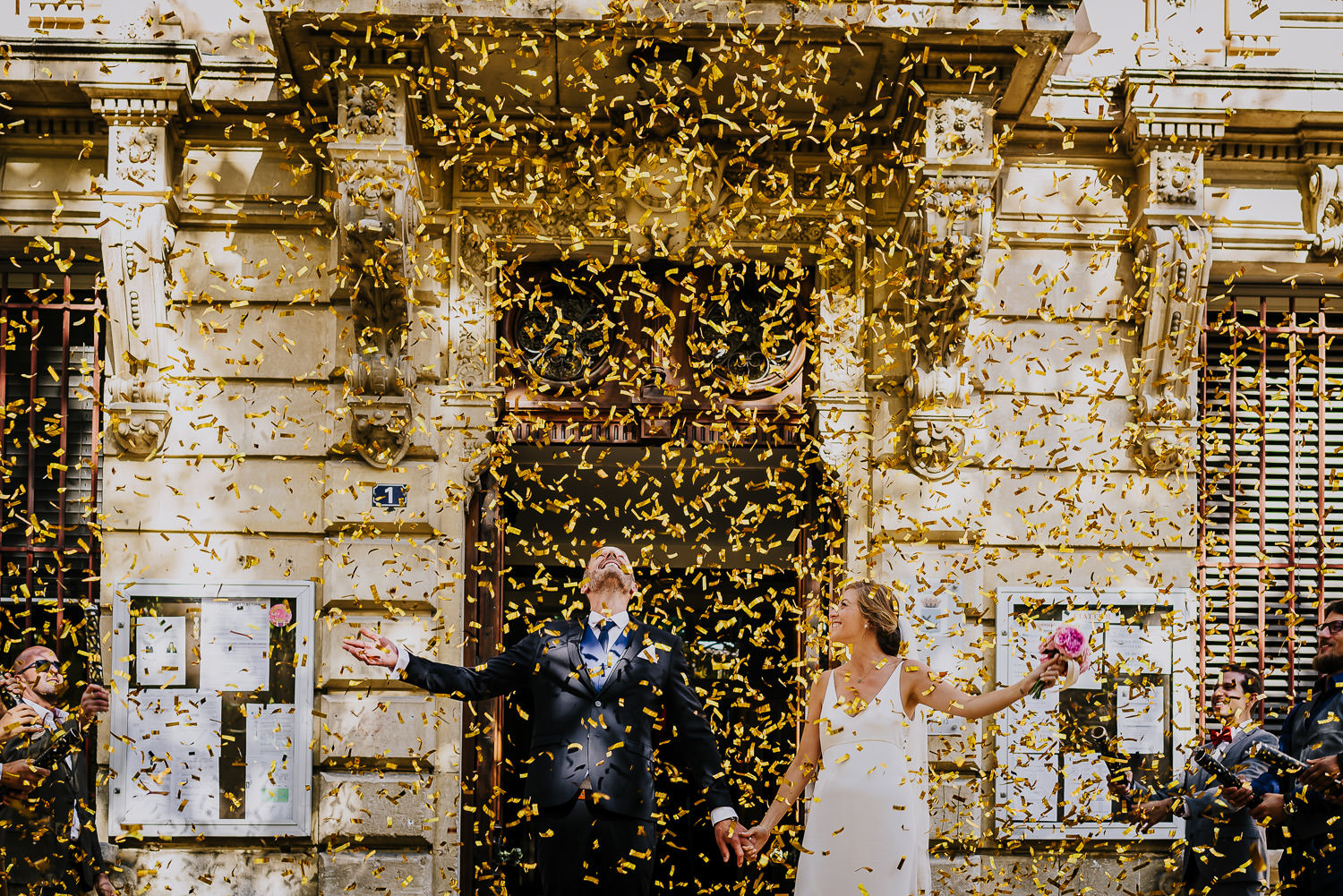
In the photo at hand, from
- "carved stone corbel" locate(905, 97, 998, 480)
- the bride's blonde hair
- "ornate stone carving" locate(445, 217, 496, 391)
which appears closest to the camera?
the bride's blonde hair

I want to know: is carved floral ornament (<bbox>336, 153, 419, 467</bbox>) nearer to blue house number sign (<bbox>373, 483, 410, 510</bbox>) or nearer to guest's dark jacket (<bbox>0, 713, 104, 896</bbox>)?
blue house number sign (<bbox>373, 483, 410, 510</bbox>)

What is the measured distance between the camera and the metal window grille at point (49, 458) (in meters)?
7.30

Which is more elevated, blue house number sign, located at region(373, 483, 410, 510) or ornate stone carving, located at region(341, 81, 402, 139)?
ornate stone carving, located at region(341, 81, 402, 139)

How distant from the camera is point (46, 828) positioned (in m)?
6.26

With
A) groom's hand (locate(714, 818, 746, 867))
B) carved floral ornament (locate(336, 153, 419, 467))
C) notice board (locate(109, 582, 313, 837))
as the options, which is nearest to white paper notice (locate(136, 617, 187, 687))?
notice board (locate(109, 582, 313, 837))

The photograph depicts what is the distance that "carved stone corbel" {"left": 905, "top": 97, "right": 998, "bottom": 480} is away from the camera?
22.4 feet

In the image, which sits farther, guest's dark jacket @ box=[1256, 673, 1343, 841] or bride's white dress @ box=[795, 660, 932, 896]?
guest's dark jacket @ box=[1256, 673, 1343, 841]

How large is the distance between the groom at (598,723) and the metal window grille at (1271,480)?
3.55 m

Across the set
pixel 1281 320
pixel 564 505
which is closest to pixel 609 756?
pixel 564 505

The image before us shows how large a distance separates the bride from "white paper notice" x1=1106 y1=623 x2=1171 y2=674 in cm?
222

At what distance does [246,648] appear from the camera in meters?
7.09

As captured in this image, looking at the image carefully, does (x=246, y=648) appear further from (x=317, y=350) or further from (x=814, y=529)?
(x=814, y=529)

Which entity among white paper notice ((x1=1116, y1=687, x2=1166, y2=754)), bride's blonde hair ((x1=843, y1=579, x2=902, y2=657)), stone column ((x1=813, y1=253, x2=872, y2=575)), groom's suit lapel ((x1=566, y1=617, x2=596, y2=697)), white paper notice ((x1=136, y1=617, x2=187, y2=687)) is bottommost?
white paper notice ((x1=1116, y1=687, x2=1166, y2=754))

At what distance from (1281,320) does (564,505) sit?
4.45 metres
